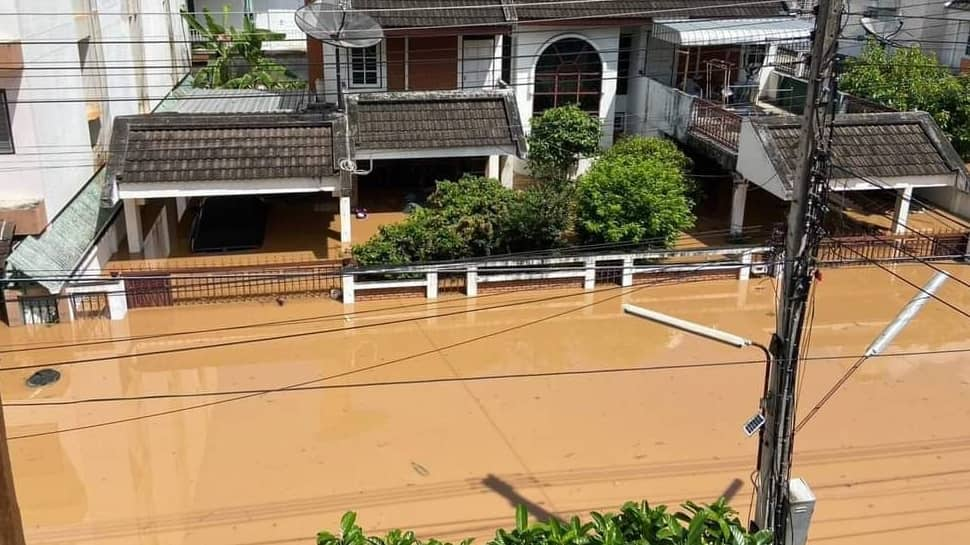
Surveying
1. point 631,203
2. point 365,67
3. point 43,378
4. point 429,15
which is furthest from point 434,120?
point 43,378

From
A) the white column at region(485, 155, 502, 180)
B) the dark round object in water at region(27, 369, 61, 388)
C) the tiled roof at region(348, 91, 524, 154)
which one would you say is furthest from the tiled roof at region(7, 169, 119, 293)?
the white column at region(485, 155, 502, 180)

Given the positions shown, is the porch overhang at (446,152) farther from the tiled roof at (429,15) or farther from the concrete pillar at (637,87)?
the concrete pillar at (637,87)

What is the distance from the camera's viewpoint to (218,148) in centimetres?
1747

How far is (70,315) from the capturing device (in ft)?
50.5

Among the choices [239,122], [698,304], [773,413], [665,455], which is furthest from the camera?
[239,122]

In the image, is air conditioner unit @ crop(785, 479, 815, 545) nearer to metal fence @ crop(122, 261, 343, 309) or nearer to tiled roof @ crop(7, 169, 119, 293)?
metal fence @ crop(122, 261, 343, 309)

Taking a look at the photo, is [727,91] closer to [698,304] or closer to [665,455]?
[698,304]

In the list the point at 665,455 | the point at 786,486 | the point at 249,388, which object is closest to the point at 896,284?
the point at 665,455

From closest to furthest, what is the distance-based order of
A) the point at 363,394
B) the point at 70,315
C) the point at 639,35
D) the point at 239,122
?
the point at 363,394 < the point at 70,315 < the point at 239,122 < the point at 639,35

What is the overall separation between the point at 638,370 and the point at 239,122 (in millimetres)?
9488

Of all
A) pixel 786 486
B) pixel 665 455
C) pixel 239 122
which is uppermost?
pixel 239 122

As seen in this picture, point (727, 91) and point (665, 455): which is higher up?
point (727, 91)

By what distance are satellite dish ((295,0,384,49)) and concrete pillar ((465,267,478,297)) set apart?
5.44 metres

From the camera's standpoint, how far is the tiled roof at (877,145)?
Result: 59.2 feet
